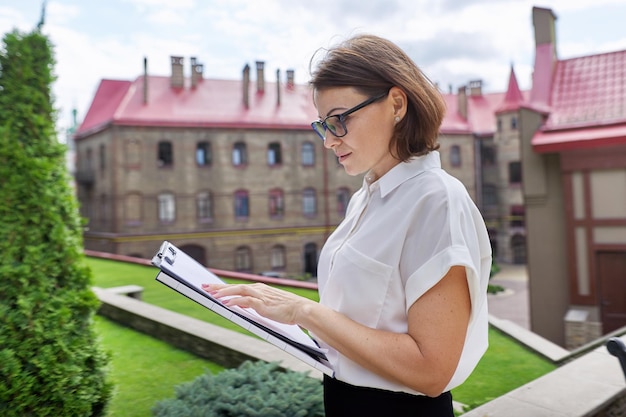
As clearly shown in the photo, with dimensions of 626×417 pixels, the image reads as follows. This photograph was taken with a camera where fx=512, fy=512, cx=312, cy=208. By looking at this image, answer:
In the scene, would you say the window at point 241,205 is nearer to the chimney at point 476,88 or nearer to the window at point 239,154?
the window at point 239,154

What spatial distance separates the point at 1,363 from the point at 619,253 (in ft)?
38.0

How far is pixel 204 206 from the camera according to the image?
29.3 m

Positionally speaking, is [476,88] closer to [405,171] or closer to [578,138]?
[578,138]

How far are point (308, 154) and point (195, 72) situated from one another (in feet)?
27.3

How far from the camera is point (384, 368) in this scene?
131 cm

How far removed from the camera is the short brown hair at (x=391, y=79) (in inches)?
53.2

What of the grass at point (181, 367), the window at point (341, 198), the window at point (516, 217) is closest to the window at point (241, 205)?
the window at point (341, 198)

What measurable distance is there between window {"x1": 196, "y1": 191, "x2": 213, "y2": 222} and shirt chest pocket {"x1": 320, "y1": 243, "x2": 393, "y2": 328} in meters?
28.4

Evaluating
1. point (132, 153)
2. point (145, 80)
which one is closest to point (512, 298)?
point (132, 153)

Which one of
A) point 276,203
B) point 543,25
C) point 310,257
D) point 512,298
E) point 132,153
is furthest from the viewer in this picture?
point 310,257

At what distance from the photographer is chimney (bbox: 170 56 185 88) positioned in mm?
29377

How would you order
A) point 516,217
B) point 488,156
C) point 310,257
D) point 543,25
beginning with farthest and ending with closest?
point 488,156
point 516,217
point 310,257
point 543,25

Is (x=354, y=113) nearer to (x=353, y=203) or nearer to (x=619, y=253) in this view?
(x=353, y=203)

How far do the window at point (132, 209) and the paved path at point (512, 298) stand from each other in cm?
1829
